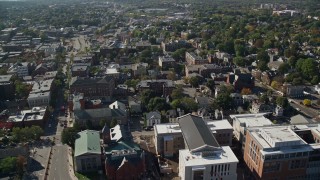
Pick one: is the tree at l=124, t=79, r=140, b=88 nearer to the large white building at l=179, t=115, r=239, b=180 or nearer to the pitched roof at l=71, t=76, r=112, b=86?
the pitched roof at l=71, t=76, r=112, b=86

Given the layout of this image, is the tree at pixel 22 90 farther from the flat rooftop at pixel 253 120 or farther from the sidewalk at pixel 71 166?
the flat rooftop at pixel 253 120

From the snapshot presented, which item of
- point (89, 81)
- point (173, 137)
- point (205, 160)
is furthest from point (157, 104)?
point (205, 160)

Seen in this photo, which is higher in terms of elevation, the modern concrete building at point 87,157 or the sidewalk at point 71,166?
the modern concrete building at point 87,157

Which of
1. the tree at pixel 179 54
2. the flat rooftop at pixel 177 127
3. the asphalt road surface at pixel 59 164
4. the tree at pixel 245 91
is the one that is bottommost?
the asphalt road surface at pixel 59 164

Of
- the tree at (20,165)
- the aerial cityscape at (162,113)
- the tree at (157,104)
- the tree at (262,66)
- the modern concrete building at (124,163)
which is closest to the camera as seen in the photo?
the modern concrete building at (124,163)

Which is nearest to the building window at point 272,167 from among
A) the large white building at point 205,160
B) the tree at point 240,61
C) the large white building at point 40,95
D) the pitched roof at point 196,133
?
the large white building at point 205,160

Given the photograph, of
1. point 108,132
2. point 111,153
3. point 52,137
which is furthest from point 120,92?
point 111,153

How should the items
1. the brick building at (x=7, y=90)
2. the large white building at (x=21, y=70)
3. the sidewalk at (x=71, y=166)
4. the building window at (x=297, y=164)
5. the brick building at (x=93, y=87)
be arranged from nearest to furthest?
the building window at (x=297, y=164) < the sidewalk at (x=71, y=166) < the brick building at (x=93, y=87) < the brick building at (x=7, y=90) < the large white building at (x=21, y=70)
